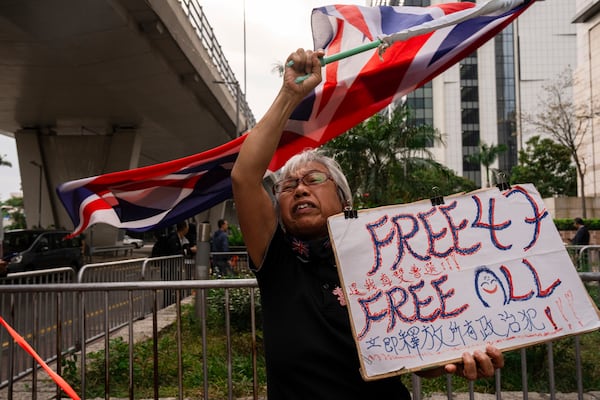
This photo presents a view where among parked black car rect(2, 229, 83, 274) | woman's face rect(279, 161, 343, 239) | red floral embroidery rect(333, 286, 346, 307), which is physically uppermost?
woman's face rect(279, 161, 343, 239)

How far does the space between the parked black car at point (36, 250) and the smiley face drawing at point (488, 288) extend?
15.8 m

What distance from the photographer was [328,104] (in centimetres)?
344

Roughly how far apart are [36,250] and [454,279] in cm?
1709

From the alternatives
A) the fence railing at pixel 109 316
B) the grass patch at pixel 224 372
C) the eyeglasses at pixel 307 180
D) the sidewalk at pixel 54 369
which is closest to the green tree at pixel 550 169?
the fence railing at pixel 109 316

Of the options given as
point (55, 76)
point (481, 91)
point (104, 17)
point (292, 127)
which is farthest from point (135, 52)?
point (481, 91)

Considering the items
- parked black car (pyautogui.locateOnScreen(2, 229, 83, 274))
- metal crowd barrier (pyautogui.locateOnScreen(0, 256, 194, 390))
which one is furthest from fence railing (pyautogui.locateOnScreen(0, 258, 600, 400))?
parked black car (pyautogui.locateOnScreen(2, 229, 83, 274))

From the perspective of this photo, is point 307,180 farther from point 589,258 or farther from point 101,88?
point 101,88

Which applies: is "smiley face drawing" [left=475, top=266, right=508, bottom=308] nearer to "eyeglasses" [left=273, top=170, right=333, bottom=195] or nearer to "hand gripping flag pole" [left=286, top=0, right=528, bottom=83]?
"eyeglasses" [left=273, top=170, right=333, bottom=195]

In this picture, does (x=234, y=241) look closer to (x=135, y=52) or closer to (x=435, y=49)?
(x=135, y=52)

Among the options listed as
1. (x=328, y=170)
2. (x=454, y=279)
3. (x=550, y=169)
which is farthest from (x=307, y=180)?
(x=550, y=169)

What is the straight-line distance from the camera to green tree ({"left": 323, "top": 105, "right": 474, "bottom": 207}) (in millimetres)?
19109

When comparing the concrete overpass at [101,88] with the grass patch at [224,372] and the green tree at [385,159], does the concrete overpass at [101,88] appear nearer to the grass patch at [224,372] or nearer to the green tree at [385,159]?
the green tree at [385,159]

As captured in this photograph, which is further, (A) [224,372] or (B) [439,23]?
(A) [224,372]

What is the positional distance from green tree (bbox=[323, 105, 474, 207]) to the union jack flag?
49.5ft
